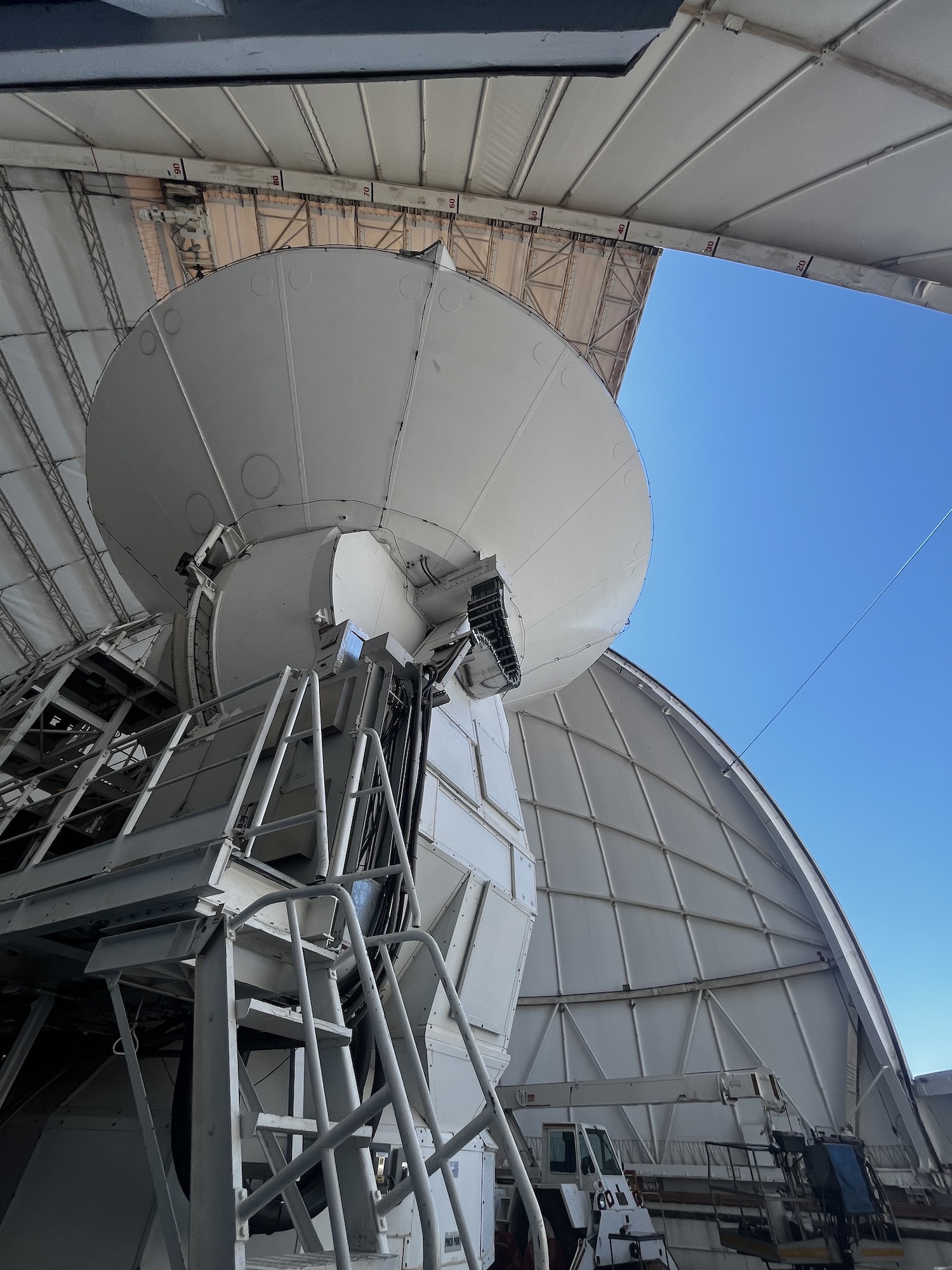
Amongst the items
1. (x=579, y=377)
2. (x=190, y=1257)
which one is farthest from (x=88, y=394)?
(x=190, y=1257)

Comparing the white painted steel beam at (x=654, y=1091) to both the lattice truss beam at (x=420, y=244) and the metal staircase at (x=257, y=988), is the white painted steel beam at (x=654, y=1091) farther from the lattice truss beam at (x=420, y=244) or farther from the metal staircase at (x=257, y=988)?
the lattice truss beam at (x=420, y=244)

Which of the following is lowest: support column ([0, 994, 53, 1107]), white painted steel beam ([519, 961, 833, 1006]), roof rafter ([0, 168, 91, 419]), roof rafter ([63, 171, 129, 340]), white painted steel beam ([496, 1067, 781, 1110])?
support column ([0, 994, 53, 1107])

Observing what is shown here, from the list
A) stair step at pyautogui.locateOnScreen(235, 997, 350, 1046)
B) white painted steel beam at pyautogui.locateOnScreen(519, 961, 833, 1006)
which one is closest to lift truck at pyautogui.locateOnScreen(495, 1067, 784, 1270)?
white painted steel beam at pyautogui.locateOnScreen(519, 961, 833, 1006)

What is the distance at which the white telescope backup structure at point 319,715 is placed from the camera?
119 inches

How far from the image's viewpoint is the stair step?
2578 millimetres

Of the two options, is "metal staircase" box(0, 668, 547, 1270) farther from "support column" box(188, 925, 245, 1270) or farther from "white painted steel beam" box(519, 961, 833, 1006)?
"white painted steel beam" box(519, 961, 833, 1006)

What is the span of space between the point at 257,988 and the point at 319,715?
4.45ft

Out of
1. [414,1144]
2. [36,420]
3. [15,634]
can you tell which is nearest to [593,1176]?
[414,1144]

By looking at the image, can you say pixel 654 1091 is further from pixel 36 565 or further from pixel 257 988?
pixel 36 565

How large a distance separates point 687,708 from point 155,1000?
11.8m

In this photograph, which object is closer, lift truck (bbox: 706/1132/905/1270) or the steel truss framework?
lift truck (bbox: 706/1132/905/1270)

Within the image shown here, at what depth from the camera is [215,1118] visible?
7.72ft

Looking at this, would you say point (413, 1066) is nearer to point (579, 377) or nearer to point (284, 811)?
point (284, 811)

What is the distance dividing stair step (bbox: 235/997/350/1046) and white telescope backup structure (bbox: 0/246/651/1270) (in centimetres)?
2
